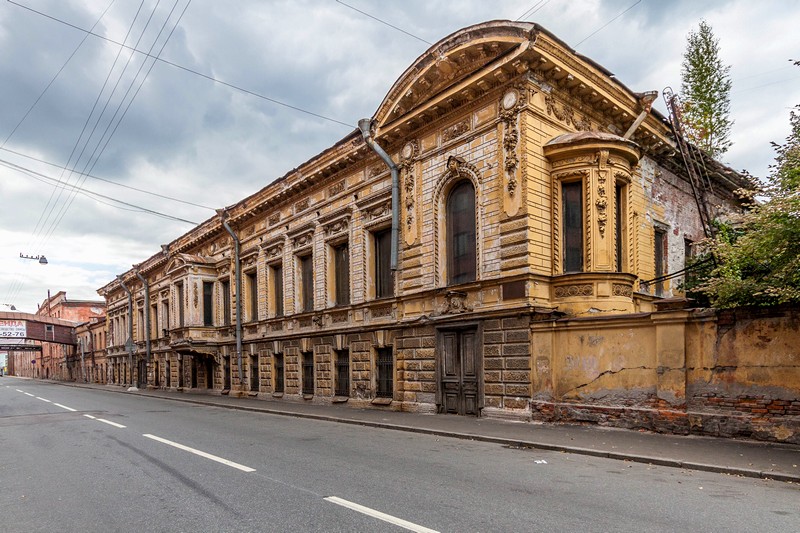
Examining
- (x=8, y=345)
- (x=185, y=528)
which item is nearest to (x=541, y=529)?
(x=185, y=528)

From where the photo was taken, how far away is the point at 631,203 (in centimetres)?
1536

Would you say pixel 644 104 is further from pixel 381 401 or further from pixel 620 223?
pixel 381 401

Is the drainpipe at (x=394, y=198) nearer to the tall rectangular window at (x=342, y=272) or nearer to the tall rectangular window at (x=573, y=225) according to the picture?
the tall rectangular window at (x=342, y=272)

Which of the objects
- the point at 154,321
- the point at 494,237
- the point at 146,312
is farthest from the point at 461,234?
the point at 154,321

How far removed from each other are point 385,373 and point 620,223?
27.4 feet

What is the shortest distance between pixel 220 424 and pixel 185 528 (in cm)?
940

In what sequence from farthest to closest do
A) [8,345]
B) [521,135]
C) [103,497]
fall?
[8,345] → [521,135] → [103,497]

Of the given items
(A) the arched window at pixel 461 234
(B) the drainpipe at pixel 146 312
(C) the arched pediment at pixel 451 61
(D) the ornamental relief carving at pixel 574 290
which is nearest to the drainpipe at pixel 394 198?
(C) the arched pediment at pixel 451 61

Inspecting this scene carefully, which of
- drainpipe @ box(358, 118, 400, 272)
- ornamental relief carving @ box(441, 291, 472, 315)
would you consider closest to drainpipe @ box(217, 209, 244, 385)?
drainpipe @ box(358, 118, 400, 272)

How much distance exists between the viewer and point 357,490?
633 cm

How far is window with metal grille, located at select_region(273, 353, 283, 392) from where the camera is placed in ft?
77.0

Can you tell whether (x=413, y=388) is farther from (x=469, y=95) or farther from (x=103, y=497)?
(x=103, y=497)

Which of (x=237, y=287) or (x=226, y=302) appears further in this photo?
(x=226, y=302)

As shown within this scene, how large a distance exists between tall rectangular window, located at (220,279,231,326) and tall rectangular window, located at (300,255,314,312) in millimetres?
7784
